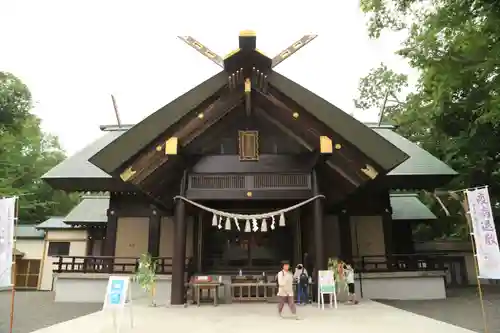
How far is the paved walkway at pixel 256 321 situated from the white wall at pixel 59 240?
12703 mm

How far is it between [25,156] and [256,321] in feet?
87.1

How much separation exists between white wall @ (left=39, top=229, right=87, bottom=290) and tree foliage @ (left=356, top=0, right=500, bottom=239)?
17548 millimetres

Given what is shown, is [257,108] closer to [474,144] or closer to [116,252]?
[116,252]

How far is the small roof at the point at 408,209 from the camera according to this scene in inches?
612

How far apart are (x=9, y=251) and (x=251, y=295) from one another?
6.49m

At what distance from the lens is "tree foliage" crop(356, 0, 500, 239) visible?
9.09 metres

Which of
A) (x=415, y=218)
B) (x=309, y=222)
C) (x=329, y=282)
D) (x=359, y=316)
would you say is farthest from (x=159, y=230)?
(x=415, y=218)

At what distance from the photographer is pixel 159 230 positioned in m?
13.6

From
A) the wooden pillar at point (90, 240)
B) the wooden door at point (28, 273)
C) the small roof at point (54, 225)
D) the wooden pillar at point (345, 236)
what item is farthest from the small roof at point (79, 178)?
the wooden door at point (28, 273)

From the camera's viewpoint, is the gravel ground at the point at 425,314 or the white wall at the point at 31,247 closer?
the gravel ground at the point at 425,314

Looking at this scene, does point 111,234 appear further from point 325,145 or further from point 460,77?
point 460,77

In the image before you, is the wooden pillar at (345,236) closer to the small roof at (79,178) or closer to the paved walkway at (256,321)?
the paved walkway at (256,321)

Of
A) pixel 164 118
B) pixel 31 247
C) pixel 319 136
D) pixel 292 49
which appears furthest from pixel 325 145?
pixel 31 247

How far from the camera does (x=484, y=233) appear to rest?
17.8 ft
